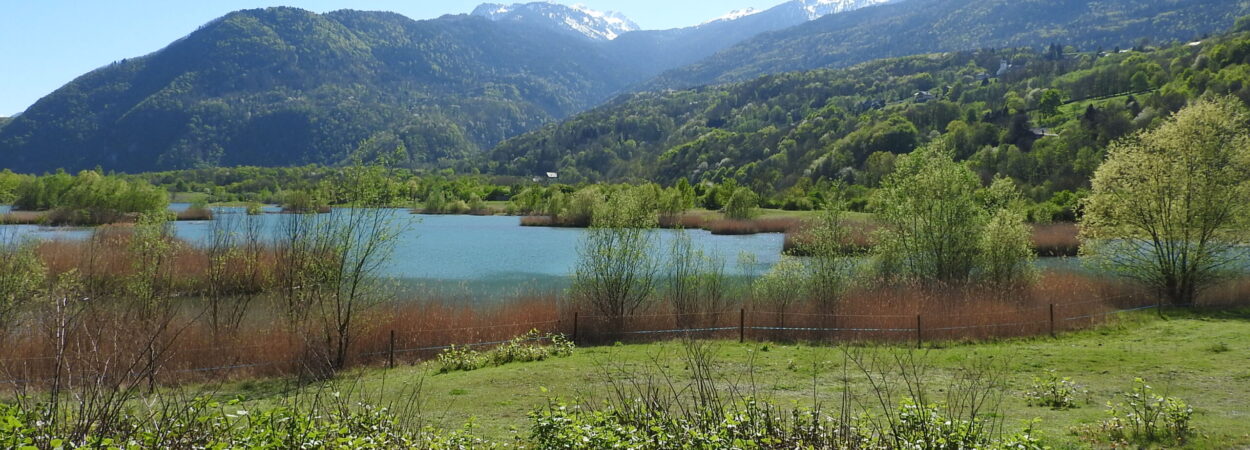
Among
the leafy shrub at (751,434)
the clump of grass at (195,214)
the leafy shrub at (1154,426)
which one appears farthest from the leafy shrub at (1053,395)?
the clump of grass at (195,214)

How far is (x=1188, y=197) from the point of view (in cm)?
2816

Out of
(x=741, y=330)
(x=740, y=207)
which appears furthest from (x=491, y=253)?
(x=740, y=207)

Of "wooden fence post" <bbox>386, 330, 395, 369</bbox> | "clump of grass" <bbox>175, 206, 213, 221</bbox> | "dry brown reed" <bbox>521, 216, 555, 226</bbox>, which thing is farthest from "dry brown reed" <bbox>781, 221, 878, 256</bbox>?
"clump of grass" <bbox>175, 206, 213, 221</bbox>

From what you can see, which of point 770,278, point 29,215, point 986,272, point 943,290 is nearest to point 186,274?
point 770,278

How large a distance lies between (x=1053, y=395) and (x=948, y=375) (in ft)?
12.9

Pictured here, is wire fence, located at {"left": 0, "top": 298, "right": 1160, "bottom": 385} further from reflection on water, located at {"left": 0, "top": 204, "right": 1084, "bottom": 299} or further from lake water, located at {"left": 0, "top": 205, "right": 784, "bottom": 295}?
lake water, located at {"left": 0, "top": 205, "right": 784, "bottom": 295}

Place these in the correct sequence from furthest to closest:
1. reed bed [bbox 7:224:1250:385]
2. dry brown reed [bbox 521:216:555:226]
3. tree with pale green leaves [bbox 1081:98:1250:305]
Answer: dry brown reed [bbox 521:216:555:226] < tree with pale green leaves [bbox 1081:98:1250:305] < reed bed [bbox 7:224:1250:385]

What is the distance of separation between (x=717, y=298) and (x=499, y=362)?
1176 cm

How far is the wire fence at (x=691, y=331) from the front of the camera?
833 inches

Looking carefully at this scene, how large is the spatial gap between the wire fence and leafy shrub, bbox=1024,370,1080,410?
870 centimetres

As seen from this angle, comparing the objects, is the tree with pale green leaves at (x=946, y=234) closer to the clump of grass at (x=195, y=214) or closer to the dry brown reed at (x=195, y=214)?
the dry brown reed at (x=195, y=214)

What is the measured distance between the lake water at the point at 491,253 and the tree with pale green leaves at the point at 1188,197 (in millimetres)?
17627

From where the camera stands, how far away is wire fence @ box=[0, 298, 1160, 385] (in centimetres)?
2116

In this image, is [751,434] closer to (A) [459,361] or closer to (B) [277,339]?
(A) [459,361]
